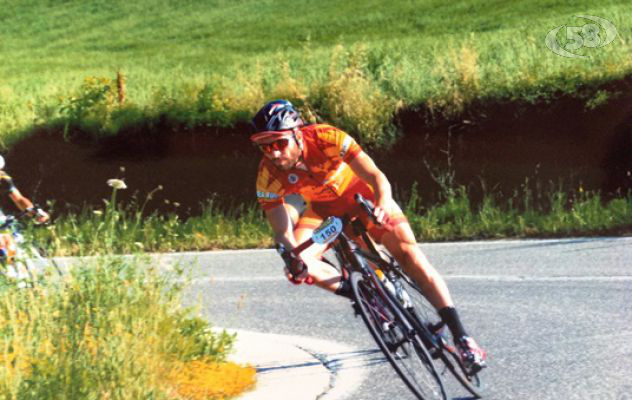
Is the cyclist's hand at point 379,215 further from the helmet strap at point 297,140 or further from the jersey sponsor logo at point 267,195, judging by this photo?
the jersey sponsor logo at point 267,195

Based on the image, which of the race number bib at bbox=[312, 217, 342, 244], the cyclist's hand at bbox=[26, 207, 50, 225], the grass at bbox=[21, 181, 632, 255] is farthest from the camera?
the grass at bbox=[21, 181, 632, 255]

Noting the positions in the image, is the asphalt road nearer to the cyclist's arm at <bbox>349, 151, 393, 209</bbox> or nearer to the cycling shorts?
the cycling shorts

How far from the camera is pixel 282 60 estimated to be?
25062mm

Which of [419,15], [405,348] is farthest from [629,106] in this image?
[419,15]

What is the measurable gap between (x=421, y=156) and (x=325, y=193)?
9.33 meters

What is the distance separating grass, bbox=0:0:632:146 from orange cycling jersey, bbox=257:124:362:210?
9.23m

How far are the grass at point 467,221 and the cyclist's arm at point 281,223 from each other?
19.5 ft

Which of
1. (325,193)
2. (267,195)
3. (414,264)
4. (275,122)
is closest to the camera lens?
(275,122)

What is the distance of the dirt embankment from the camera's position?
16.6 m

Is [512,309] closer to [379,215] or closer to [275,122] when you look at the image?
[379,215]

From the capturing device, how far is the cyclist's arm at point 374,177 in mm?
7781

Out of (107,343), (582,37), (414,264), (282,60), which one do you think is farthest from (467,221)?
(282,60)

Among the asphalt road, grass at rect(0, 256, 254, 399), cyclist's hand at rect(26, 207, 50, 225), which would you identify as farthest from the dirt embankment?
grass at rect(0, 256, 254, 399)

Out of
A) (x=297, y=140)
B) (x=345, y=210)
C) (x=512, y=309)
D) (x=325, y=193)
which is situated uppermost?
(x=297, y=140)
